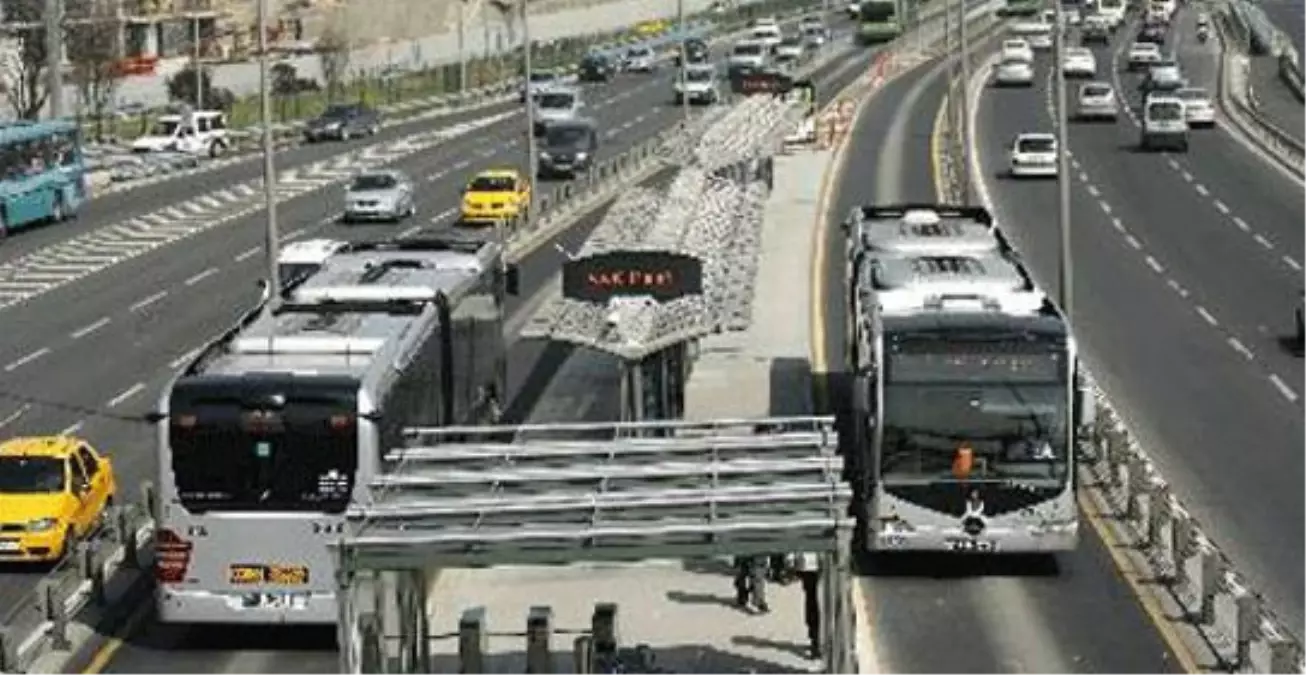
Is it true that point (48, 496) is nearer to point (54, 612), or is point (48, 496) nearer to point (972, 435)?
point (54, 612)

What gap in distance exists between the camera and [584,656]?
66.6 feet

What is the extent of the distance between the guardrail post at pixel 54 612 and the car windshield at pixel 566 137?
5892 cm

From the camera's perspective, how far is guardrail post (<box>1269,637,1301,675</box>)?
65.8 feet

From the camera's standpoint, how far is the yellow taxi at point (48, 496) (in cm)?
2842

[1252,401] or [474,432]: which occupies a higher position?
[474,432]

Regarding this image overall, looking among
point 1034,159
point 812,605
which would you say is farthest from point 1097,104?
point 812,605

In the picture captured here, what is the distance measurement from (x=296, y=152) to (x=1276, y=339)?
58.5 metres

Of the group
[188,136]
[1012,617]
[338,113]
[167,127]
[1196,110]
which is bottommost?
[1012,617]

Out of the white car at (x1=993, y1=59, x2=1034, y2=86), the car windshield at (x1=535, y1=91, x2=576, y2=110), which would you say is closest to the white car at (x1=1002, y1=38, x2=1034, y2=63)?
the white car at (x1=993, y1=59, x2=1034, y2=86)

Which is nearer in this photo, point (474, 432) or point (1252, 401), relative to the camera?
point (474, 432)

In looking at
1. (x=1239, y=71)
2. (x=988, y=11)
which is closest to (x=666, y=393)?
(x=1239, y=71)

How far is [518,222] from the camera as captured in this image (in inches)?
2606

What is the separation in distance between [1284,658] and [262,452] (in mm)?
9898

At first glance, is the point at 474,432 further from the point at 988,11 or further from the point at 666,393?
the point at 988,11
